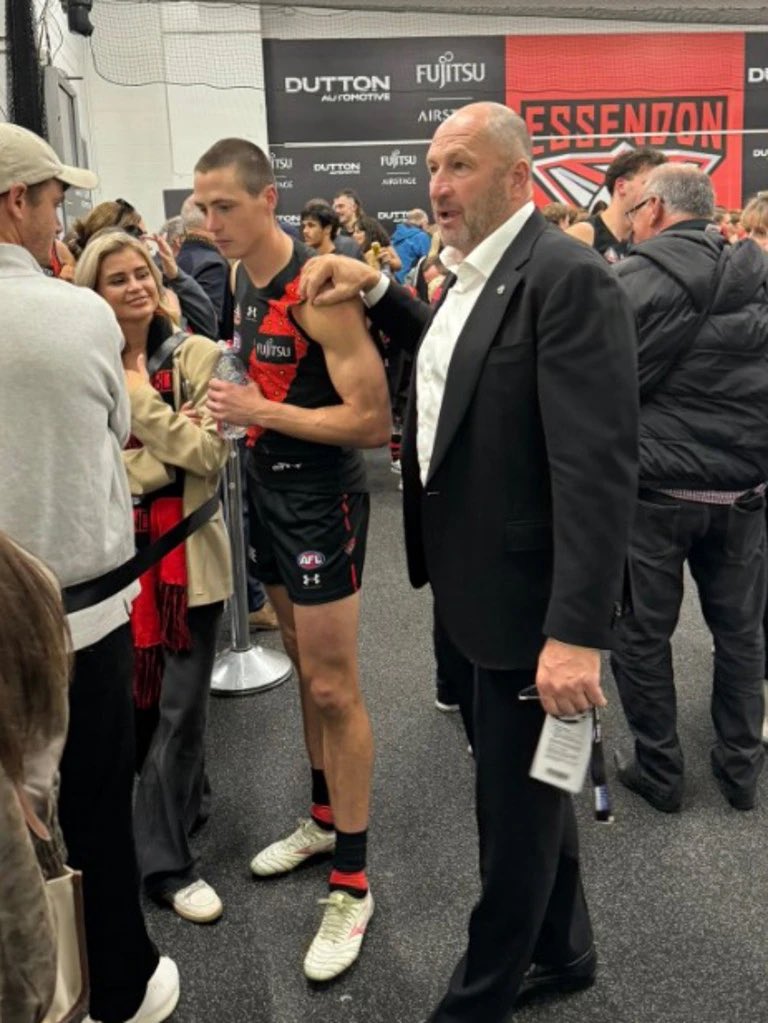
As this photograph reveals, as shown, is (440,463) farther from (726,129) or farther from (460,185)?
(726,129)

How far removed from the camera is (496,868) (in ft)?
5.14

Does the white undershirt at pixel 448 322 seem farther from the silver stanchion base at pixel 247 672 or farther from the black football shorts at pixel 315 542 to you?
the silver stanchion base at pixel 247 672

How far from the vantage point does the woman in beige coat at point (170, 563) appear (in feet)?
6.95

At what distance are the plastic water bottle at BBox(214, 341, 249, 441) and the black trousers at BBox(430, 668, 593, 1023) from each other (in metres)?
0.86

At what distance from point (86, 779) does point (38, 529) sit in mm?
450

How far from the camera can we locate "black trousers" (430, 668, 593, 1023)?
1.53 metres

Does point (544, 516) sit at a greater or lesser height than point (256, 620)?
greater

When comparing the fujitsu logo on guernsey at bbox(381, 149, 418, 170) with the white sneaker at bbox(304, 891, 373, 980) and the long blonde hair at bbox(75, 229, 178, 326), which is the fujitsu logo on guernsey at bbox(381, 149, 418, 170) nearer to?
the long blonde hair at bbox(75, 229, 178, 326)

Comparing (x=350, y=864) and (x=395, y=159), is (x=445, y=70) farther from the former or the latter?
(x=350, y=864)

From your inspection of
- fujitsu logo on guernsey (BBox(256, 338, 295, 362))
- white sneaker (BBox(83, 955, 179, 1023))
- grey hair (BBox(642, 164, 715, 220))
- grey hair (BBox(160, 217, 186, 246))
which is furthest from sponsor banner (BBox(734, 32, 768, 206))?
white sneaker (BBox(83, 955, 179, 1023))

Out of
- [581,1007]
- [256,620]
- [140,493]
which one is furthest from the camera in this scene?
[256,620]

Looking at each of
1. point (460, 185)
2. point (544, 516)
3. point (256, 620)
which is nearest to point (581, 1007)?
point (544, 516)

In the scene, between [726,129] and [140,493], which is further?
[726,129]

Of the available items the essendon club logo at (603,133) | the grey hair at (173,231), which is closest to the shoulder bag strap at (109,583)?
the grey hair at (173,231)
